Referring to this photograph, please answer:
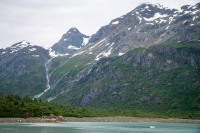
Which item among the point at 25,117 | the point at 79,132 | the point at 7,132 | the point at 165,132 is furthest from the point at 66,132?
the point at 25,117

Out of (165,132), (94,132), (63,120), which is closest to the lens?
(94,132)

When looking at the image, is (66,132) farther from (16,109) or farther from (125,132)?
(16,109)

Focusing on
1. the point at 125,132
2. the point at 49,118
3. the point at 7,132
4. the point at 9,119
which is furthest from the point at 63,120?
the point at 7,132

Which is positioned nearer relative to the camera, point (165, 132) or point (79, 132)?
point (79, 132)

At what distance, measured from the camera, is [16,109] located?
600 feet

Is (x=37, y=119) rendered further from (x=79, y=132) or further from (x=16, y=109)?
(x=79, y=132)

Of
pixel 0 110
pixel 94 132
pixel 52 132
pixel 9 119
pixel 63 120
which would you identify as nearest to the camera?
pixel 52 132

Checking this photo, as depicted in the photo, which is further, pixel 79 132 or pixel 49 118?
pixel 49 118

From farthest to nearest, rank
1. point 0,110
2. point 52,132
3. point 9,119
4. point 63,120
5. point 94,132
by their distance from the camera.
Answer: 1. point 63,120
2. point 0,110
3. point 9,119
4. point 94,132
5. point 52,132

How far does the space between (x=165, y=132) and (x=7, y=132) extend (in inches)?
2283

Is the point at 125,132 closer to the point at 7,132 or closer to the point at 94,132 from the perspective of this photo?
the point at 94,132

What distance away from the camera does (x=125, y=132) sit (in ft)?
393

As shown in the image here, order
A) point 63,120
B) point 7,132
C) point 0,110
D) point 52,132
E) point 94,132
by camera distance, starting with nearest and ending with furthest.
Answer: point 7,132 → point 52,132 → point 94,132 → point 0,110 → point 63,120

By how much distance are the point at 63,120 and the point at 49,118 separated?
8.22 metres
